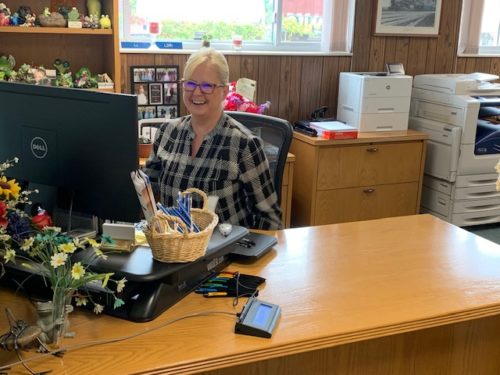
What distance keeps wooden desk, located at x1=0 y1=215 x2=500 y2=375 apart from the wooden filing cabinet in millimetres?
1667

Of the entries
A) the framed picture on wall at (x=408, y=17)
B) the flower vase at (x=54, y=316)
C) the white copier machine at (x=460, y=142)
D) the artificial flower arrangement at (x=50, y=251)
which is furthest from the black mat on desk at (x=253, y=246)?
the framed picture on wall at (x=408, y=17)

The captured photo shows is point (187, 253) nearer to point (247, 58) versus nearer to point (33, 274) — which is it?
point (33, 274)

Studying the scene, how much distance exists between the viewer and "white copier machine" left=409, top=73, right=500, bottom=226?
3859 mm

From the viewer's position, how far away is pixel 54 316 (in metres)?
1.22

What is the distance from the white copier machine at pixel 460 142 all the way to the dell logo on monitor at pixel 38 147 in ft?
9.76

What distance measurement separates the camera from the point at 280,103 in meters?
3.97

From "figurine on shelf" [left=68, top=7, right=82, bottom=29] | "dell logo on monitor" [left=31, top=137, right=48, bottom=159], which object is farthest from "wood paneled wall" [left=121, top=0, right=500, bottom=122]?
"dell logo on monitor" [left=31, top=137, right=48, bottom=159]

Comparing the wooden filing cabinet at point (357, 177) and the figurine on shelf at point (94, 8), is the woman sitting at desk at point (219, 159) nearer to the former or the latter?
the figurine on shelf at point (94, 8)

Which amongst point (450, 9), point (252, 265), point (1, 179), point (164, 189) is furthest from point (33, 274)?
point (450, 9)

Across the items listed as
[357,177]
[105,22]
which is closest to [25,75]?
[105,22]

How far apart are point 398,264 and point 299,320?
1.52 feet

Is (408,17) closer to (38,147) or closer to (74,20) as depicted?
(74,20)

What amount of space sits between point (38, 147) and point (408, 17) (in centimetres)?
331

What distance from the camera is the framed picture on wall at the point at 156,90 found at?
3.49 metres
